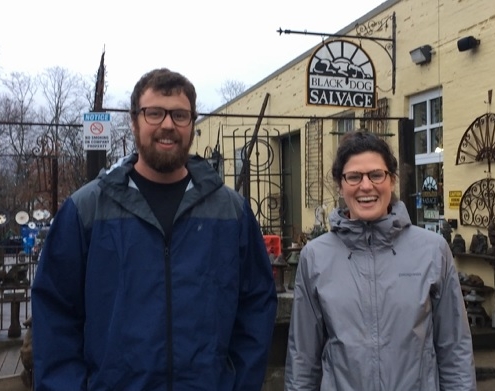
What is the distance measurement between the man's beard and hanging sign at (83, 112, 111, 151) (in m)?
3.73

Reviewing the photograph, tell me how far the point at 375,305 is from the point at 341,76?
631cm

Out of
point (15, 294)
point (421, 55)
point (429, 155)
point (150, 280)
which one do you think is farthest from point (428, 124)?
point (150, 280)

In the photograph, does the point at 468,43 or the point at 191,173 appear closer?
the point at 191,173

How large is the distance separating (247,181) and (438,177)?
268 cm

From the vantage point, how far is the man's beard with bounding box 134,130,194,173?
2.11m

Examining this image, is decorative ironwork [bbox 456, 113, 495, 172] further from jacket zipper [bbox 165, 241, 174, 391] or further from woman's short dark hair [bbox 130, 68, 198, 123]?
jacket zipper [bbox 165, 241, 174, 391]

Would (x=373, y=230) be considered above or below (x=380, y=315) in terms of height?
above

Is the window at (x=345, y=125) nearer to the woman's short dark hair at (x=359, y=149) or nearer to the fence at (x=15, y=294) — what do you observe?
the fence at (x=15, y=294)

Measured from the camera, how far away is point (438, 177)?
844 centimetres

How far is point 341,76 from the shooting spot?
8.05 m

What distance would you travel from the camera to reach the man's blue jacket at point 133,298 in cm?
198

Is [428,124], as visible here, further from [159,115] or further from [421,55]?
[159,115]

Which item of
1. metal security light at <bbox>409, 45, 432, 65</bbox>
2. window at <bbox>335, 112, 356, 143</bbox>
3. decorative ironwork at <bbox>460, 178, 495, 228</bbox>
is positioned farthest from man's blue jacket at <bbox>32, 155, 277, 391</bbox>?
window at <bbox>335, 112, 356, 143</bbox>

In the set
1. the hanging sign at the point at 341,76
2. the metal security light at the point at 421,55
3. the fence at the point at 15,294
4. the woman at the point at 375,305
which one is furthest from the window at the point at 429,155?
the woman at the point at 375,305
